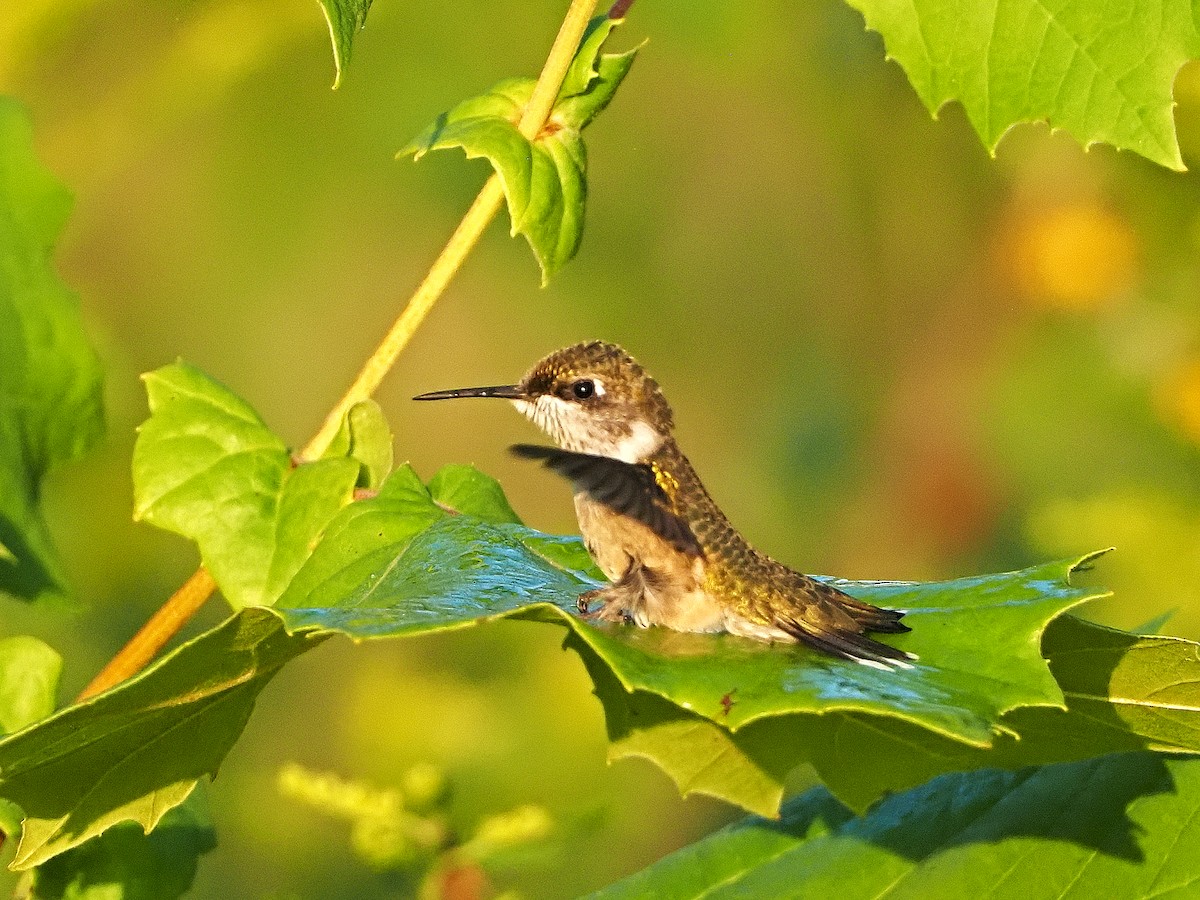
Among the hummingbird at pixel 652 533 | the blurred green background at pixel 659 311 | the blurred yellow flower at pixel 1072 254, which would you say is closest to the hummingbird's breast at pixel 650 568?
the hummingbird at pixel 652 533

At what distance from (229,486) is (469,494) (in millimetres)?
329

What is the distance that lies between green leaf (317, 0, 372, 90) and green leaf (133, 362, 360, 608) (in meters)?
0.64

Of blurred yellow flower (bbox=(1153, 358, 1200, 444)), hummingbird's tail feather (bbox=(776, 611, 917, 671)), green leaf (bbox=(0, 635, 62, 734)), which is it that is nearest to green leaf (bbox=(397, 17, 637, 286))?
hummingbird's tail feather (bbox=(776, 611, 917, 671))

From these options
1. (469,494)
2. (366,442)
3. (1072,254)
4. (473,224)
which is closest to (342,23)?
(473,224)

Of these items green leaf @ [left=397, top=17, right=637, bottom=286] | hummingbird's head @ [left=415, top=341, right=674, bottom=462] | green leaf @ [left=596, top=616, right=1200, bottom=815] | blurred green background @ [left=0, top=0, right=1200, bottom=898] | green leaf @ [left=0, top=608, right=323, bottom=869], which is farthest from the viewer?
blurred green background @ [left=0, top=0, right=1200, bottom=898]

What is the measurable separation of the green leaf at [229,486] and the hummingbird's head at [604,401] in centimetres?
57

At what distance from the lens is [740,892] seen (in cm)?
222

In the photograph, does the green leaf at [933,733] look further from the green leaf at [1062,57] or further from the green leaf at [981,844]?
the green leaf at [1062,57]

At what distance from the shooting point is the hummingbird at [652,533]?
2.00 metres

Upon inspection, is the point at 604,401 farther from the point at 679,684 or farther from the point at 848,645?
the point at 679,684

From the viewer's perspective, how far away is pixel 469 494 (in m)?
2.06

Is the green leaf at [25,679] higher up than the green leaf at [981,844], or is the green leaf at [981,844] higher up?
the green leaf at [25,679]

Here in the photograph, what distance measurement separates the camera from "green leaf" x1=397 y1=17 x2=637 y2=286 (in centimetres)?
182

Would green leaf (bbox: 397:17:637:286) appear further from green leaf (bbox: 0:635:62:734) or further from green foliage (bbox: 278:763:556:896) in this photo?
green foliage (bbox: 278:763:556:896)
